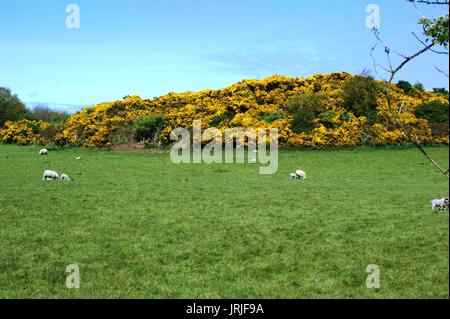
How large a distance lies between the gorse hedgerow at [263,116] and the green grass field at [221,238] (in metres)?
21.1

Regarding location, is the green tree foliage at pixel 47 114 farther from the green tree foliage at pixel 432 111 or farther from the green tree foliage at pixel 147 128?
the green tree foliage at pixel 432 111

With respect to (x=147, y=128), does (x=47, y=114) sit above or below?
above

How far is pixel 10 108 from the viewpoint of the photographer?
3297 inches

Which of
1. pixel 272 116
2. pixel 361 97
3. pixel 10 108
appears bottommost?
pixel 272 116

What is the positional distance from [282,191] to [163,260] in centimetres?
1358

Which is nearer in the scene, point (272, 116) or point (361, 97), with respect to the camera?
point (361, 97)

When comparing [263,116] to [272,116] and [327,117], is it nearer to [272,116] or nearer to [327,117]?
[272,116]

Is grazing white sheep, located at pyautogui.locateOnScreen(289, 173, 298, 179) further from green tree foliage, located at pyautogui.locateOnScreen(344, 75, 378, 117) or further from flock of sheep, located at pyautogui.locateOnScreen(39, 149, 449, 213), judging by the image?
green tree foliage, located at pyautogui.locateOnScreen(344, 75, 378, 117)

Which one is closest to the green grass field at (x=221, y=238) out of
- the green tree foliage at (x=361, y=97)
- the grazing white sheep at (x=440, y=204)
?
the grazing white sheep at (x=440, y=204)

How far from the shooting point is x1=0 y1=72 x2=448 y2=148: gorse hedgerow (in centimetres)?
5044

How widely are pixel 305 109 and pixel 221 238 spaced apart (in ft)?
133

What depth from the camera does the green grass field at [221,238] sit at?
36.7ft

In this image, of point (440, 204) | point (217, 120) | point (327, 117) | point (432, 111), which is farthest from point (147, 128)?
point (440, 204)

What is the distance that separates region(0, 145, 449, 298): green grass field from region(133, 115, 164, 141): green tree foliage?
26483 mm
